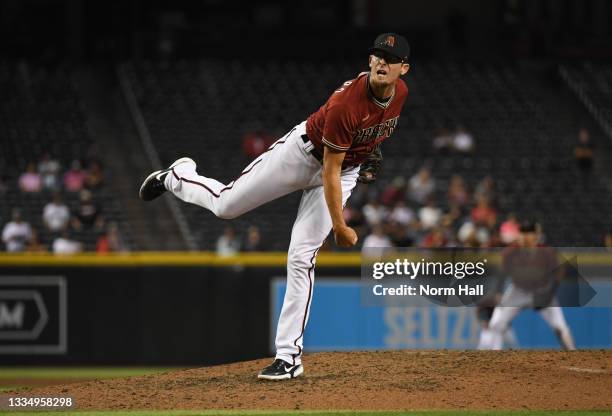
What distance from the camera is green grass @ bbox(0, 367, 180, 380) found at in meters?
10.9

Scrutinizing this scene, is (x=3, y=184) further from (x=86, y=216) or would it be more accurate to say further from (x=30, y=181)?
(x=86, y=216)

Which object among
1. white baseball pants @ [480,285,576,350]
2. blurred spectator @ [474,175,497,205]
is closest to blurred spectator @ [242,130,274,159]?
blurred spectator @ [474,175,497,205]

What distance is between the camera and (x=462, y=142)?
55.7ft

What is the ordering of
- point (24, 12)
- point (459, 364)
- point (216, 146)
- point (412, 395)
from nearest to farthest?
point (412, 395)
point (459, 364)
point (216, 146)
point (24, 12)

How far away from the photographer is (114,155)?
690 inches

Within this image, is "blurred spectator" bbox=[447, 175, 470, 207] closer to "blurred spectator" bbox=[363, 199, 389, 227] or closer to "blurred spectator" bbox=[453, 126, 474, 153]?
"blurred spectator" bbox=[363, 199, 389, 227]

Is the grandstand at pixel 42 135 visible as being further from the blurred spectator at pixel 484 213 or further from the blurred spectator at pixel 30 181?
the blurred spectator at pixel 484 213

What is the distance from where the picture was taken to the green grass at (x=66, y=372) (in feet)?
35.9

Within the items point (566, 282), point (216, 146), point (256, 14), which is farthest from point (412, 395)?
point (256, 14)

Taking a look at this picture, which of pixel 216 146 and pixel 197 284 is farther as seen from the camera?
pixel 216 146

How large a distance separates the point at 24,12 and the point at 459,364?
17.5 metres

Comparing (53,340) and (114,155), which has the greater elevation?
(114,155)

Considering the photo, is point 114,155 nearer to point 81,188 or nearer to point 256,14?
point 81,188

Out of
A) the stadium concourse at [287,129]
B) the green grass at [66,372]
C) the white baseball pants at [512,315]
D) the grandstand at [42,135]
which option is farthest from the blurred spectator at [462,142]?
the white baseball pants at [512,315]
